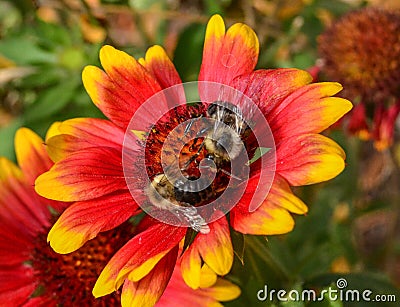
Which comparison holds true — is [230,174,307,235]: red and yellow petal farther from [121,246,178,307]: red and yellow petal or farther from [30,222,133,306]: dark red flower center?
[30,222,133,306]: dark red flower center

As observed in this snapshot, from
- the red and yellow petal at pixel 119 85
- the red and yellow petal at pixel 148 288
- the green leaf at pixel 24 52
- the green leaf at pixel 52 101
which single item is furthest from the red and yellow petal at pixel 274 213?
the green leaf at pixel 24 52

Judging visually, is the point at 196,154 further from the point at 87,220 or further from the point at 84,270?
the point at 84,270

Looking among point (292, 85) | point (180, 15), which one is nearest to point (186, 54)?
point (180, 15)

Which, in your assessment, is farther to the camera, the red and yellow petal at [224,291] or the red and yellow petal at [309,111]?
the red and yellow petal at [224,291]

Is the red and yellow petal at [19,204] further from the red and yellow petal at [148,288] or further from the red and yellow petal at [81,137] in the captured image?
the red and yellow petal at [148,288]

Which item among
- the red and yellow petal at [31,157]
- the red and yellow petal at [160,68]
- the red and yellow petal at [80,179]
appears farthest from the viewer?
the red and yellow petal at [31,157]

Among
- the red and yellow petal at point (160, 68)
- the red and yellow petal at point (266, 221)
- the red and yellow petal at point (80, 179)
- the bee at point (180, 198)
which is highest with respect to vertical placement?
the red and yellow petal at point (160, 68)
